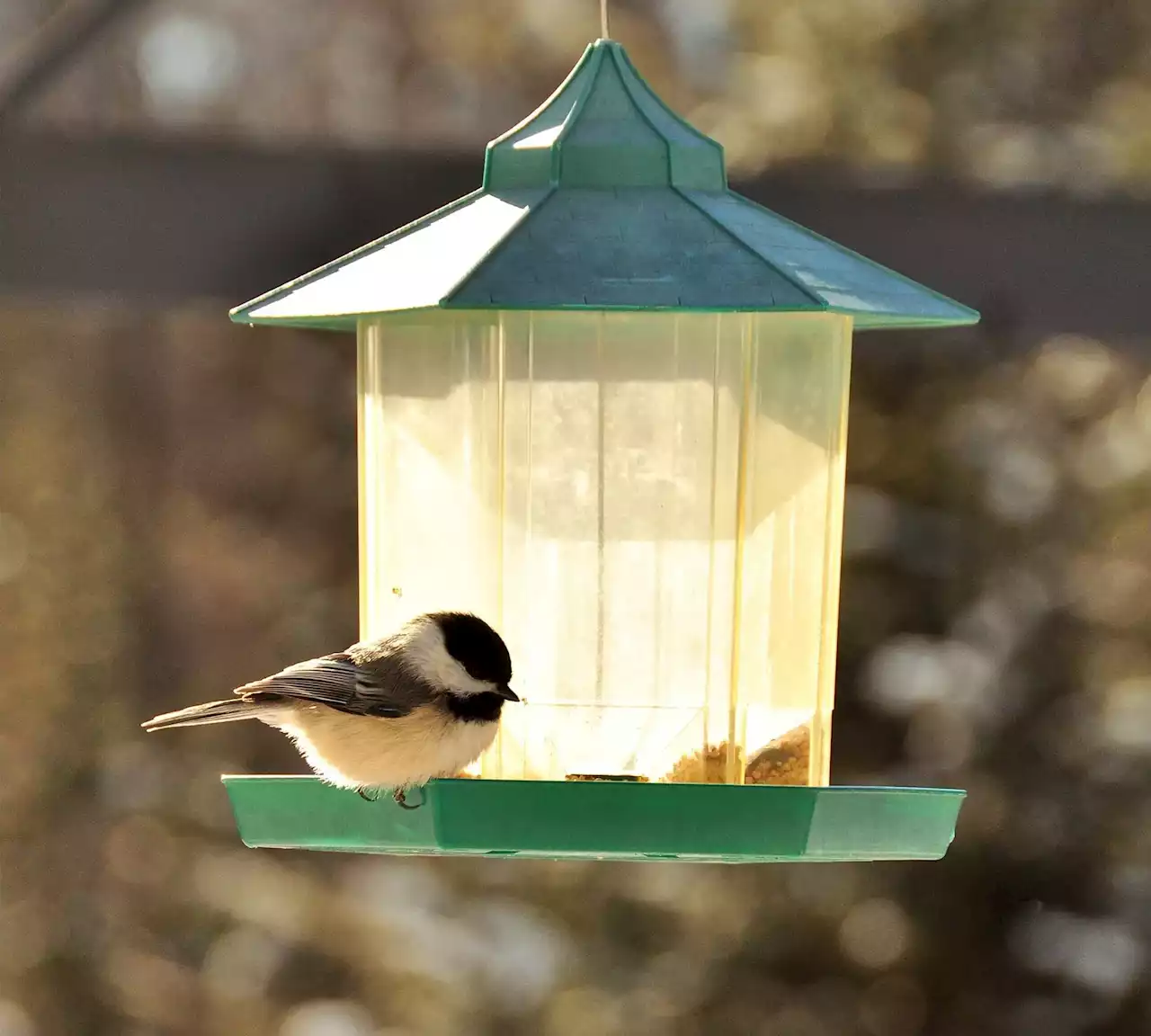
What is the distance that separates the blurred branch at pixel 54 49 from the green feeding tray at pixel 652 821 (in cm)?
254

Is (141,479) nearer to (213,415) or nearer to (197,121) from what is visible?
(213,415)

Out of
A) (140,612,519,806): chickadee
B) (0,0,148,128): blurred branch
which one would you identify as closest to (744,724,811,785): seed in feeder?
(140,612,519,806): chickadee

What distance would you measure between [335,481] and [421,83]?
5.21 ft

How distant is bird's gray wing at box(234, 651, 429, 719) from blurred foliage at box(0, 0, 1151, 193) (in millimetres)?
3065

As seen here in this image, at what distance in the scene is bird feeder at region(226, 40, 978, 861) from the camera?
114 inches

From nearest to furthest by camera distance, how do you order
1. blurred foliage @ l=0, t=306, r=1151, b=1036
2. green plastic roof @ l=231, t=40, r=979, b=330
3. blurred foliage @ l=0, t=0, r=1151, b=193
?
green plastic roof @ l=231, t=40, r=979, b=330 → blurred foliage @ l=0, t=306, r=1151, b=1036 → blurred foliage @ l=0, t=0, r=1151, b=193

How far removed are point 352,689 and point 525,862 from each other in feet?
11.3

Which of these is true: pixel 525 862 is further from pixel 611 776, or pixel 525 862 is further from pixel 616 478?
pixel 616 478

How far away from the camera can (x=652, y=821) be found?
2.71 m

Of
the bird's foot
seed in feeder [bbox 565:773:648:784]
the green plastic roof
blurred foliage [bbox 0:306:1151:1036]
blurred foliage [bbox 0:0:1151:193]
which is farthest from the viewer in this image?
blurred foliage [bbox 0:0:1151:193]

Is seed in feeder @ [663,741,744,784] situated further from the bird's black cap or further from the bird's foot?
the bird's foot

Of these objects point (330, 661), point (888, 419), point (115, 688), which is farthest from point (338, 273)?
point (115, 688)

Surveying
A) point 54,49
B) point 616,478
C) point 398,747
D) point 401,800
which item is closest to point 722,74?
point 54,49

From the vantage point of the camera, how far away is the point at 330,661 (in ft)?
10.3
